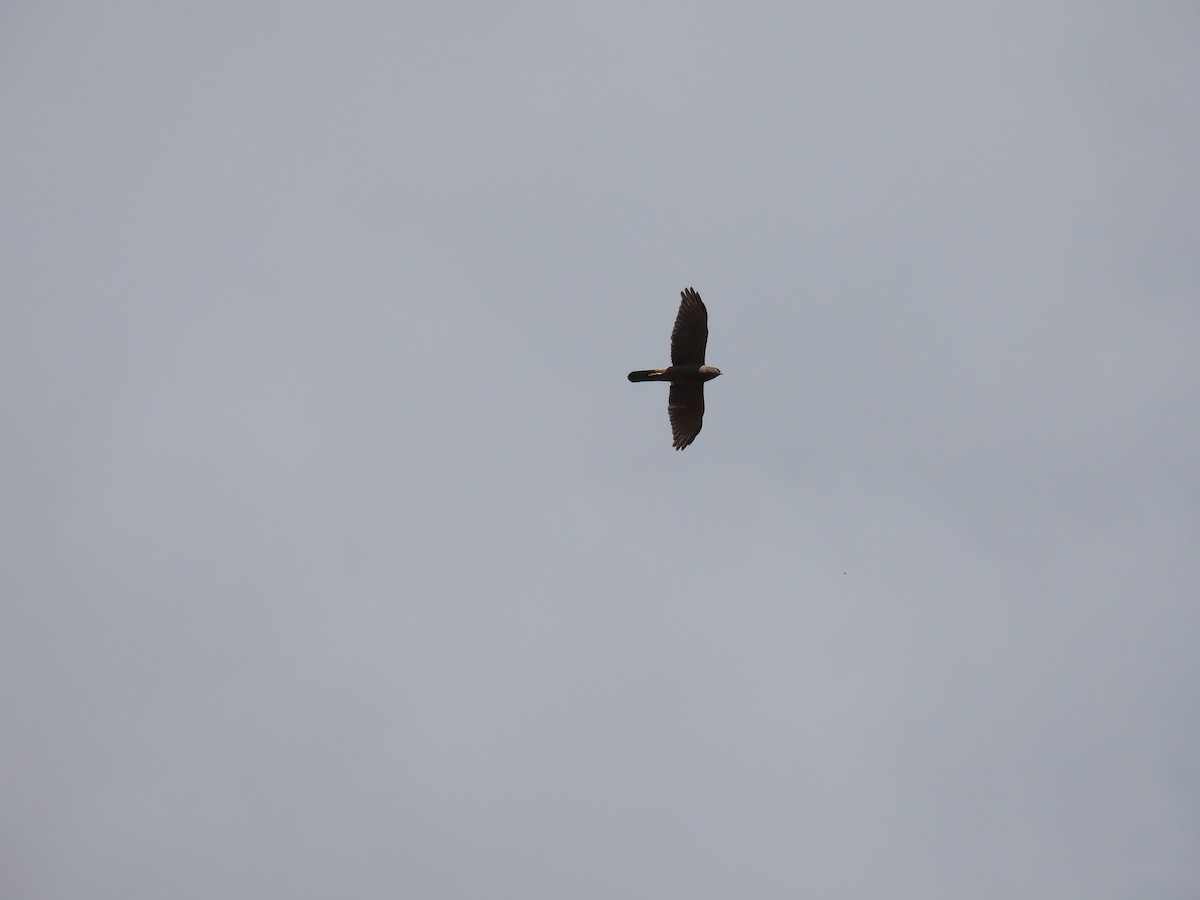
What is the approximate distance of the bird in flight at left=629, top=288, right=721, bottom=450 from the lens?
38938 millimetres

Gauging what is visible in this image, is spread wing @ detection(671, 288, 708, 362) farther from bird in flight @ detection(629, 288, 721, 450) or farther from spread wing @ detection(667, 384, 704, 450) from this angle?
spread wing @ detection(667, 384, 704, 450)

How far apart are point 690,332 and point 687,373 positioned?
1.46 m

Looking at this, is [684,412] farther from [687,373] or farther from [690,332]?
[690,332]

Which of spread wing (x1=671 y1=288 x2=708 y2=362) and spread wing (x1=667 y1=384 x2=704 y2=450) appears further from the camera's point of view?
spread wing (x1=667 y1=384 x2=704 y2=450)

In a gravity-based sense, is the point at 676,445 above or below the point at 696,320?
below

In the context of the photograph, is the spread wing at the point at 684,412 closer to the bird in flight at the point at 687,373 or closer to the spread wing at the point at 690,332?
the bird in flight at the point at 687,373

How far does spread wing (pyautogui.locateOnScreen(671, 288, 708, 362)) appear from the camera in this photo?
38812 mm

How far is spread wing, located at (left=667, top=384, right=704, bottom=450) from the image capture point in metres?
40.5

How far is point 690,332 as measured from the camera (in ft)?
128

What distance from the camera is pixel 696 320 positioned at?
3894cm

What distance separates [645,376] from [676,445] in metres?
2.82

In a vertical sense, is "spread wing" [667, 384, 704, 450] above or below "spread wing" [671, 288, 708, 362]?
below

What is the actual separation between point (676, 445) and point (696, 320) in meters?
4.53

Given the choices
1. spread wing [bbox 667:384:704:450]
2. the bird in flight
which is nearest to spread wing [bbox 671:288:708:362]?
the bird in flight
